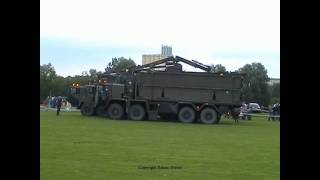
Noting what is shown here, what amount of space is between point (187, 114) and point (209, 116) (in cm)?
123

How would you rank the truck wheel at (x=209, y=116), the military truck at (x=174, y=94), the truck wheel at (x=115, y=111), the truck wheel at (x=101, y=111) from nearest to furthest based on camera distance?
1. the military truck at (x=174, y=94)
2. the truck wheel at (x=209, y=116)
3. the truck wheel at (x=115, y=111)
4. the truck wheel at (x=101, y=111)

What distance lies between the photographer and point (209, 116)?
104 ft

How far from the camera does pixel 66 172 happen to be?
9.64 m

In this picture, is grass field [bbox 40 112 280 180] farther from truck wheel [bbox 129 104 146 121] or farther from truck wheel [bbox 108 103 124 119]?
truck wheel [bbox 108 103 124 119]

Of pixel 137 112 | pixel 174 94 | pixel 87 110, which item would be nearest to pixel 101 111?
pixel 87 110

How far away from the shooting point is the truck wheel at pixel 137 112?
3133cm

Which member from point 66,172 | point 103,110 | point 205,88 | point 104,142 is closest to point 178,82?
point 205,88

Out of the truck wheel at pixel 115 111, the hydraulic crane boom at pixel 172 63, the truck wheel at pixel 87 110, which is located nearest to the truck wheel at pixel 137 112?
the truck wheel at pixel 115 111

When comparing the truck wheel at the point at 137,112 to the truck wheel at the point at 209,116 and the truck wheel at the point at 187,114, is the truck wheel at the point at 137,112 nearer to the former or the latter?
the truck wheel at the point at 187,114

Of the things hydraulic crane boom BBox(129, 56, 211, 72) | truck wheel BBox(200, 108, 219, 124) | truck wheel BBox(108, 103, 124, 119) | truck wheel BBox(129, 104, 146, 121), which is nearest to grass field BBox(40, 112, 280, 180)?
truck wheel BBox(129, 104, 146, 121)

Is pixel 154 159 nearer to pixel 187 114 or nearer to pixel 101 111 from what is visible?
pixel 187 114

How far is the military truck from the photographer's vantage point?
31266 millimetres
